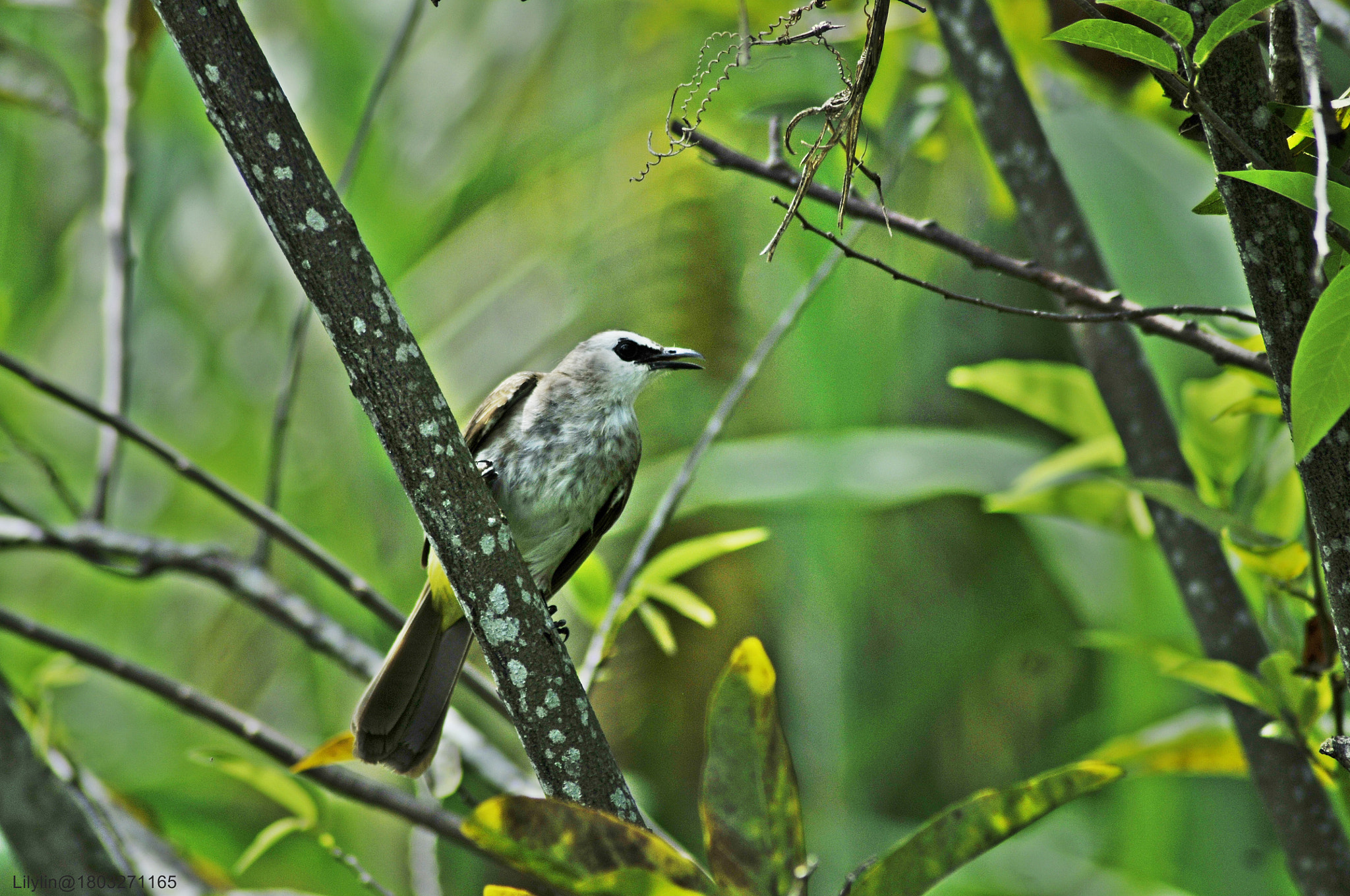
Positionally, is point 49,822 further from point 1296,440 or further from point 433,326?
point 433,326

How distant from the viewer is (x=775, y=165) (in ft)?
3.46

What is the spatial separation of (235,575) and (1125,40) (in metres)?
1.29

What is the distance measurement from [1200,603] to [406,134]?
104 inches

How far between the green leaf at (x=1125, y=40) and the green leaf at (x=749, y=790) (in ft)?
1.36

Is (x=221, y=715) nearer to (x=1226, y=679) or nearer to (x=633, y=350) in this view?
(x=633, y=350)

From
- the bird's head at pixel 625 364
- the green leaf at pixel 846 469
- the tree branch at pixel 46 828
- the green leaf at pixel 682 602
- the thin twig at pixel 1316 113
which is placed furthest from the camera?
the green leaf at pixel 846 469

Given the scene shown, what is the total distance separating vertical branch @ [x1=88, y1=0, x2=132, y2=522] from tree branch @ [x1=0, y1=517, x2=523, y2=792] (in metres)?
0.08

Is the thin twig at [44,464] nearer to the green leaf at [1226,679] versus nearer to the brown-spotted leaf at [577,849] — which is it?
the brown-spotted leaf at [577,849]

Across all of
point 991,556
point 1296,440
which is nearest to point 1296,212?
point 1296,440

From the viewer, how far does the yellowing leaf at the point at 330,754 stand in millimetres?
1056

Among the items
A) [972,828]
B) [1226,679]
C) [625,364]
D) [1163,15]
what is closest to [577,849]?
[972,828]

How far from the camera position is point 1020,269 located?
3.07 ft

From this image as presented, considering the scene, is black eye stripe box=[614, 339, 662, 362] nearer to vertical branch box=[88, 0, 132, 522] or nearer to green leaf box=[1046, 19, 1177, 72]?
vertical branch box=[88, 0, 132, 522]

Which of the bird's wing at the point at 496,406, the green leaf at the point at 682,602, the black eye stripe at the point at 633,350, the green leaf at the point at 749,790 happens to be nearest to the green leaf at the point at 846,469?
the black eye stripe at the point at 633,350
